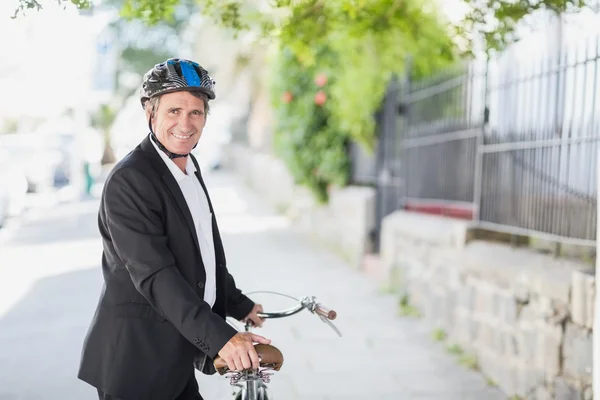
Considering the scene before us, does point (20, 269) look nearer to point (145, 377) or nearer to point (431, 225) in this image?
point (431, 225)

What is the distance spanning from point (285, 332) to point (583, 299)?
2.94m

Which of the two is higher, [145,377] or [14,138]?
[14,138]

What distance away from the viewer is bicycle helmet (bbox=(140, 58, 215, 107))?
218 cm

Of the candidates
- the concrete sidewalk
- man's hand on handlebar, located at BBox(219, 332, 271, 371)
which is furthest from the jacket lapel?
the concrete sidewalk

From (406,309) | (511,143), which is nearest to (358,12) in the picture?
(511,143)

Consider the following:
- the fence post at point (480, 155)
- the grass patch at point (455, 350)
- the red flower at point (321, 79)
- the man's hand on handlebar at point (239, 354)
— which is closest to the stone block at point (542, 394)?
the grass patch at point (455, 350)

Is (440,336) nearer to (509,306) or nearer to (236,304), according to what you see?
(509,306)

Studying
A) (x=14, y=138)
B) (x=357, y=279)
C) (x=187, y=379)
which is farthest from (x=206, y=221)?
(x=14, y=138)

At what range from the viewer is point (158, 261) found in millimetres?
2064

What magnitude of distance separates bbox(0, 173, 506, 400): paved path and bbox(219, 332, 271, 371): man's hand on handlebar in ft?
8.57

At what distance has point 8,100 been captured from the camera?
1219 cm

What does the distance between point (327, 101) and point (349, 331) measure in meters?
4.12

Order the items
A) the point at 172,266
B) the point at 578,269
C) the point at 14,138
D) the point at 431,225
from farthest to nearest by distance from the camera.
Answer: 1. the point at 14,138
2. the point at 431,225
3. the point at 578,269
4. the point at 172,266

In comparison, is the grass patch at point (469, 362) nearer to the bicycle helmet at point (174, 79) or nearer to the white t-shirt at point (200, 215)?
the white t-shirt at point (200, 215)
